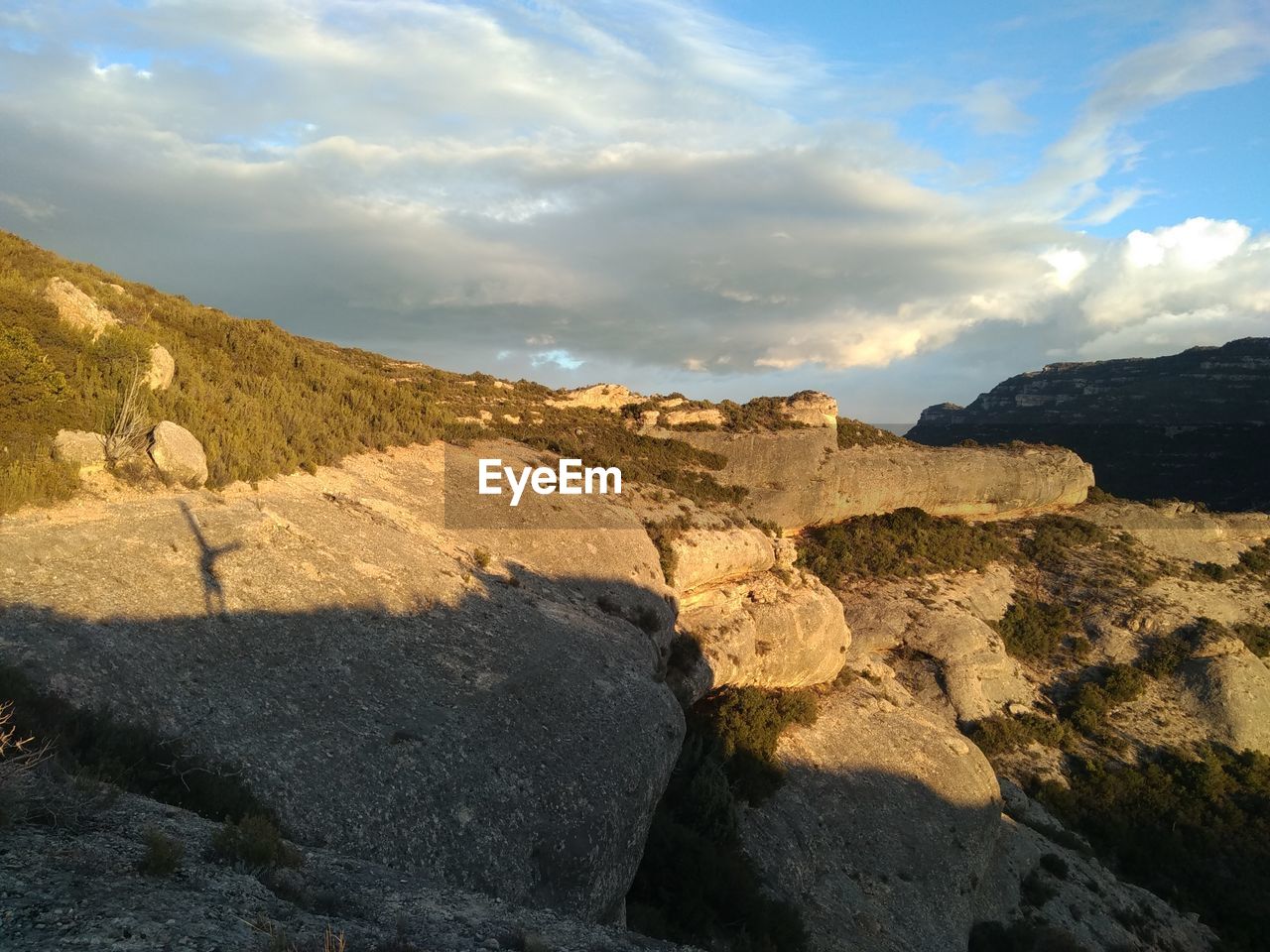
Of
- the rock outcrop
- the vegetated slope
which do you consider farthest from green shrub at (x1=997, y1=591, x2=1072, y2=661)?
the vegetated slope

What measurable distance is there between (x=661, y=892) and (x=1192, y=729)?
1392 inches

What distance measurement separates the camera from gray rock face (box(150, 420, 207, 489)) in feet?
51.7

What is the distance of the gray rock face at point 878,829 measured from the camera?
835 inches

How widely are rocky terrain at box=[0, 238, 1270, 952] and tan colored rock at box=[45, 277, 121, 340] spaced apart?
0.12 metres


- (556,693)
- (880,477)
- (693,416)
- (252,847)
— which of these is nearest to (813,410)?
(880,477)

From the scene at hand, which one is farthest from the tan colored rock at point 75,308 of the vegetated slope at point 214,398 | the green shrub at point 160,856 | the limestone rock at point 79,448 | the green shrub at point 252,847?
the green shrub at point 160,856

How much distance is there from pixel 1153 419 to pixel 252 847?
12501 cm

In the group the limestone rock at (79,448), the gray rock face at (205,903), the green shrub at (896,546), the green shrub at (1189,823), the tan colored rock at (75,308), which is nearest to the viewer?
the gray rock face at (205,903)

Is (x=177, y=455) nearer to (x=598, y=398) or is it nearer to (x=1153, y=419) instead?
(x=598, y=398)

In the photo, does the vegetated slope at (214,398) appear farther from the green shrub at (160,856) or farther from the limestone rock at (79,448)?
the green shrub at (160,856)

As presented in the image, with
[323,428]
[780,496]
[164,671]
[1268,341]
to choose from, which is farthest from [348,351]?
[1268,341]

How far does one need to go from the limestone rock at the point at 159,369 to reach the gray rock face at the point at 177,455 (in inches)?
99.9

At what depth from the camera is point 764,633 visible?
28.5m

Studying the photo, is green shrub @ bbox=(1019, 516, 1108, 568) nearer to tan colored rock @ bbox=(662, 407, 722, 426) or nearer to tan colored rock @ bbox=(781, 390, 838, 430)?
tan colored rock @ bbox=(781, 390, 838, 430)
